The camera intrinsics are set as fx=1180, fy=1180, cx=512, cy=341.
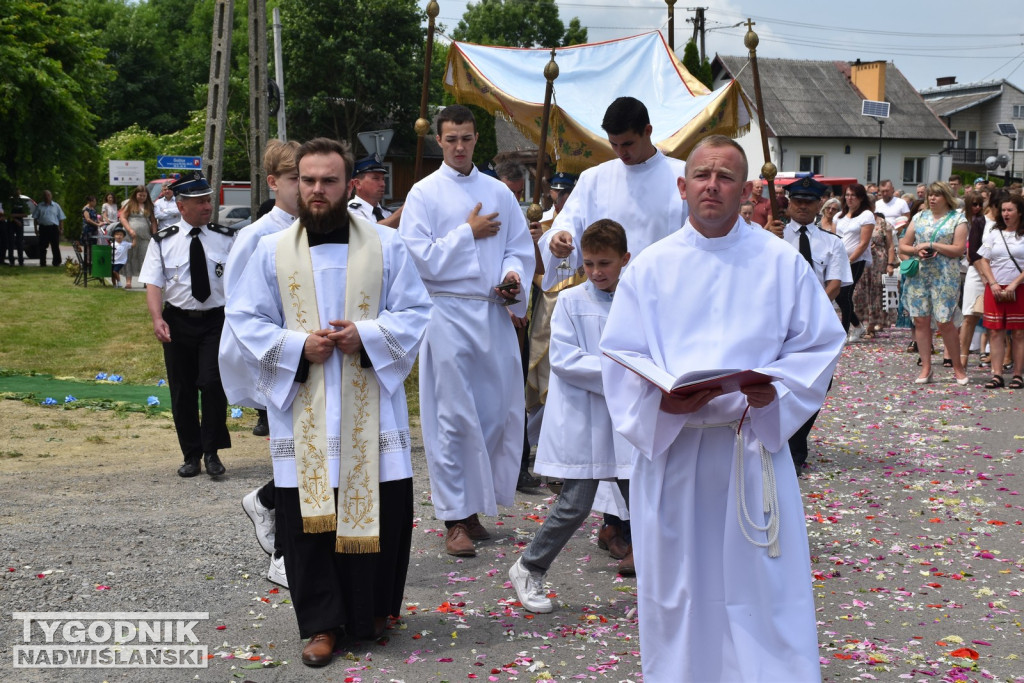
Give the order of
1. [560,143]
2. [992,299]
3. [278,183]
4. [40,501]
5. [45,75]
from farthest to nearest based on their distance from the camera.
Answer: [45,75], [992,299], [560,143], [40,501], [278,183]

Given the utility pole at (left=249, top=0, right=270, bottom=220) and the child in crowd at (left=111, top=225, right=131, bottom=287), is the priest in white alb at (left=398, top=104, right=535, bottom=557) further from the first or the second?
the child in crowd at (left=111, top=225, right=131, bottom=287)

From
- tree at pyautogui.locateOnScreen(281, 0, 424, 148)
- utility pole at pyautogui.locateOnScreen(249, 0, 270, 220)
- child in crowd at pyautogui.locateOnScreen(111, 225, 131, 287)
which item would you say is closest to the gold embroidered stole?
utility pole at pyautogui.locateOnScreen(249, 0, 270, 220)

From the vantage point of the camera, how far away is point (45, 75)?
30578mm

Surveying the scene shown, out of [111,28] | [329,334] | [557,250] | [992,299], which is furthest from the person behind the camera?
[111,28]

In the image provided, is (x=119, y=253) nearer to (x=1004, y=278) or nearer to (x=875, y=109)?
(x=1004, y=278)

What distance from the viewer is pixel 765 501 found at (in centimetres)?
388

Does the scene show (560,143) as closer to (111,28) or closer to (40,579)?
(40,579)

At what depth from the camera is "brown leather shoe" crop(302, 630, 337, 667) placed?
15.8ft

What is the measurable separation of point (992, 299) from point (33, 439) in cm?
961

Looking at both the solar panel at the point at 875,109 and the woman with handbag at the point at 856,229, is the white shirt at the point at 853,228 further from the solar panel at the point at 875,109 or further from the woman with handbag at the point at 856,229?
the solar panel at the point at 875,109

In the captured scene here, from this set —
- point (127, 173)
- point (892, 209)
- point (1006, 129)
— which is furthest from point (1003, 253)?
point (1006, 129)

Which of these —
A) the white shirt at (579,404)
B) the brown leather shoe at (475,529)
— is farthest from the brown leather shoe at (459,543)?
the white shirt at (579,404)

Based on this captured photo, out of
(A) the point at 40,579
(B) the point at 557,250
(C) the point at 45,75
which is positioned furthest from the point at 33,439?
(C) the point at 45,75

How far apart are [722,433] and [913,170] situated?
6007 cm
